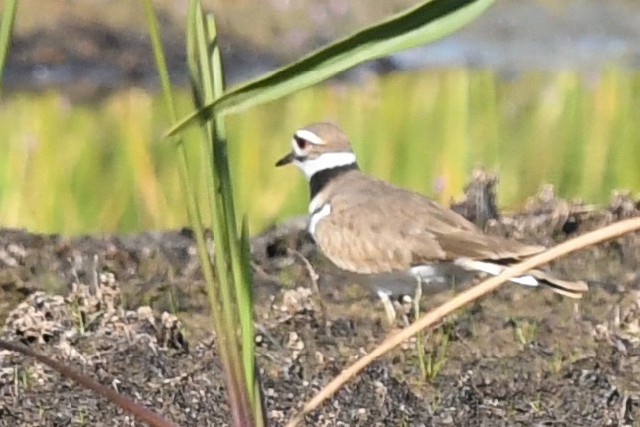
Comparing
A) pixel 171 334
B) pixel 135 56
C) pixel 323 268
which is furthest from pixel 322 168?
pixel 135 56

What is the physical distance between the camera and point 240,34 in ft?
25.1

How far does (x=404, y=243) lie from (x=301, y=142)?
104 cm

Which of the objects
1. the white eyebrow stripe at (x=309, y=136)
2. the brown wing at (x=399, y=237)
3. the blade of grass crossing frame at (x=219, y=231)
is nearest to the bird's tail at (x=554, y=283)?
the brown wing at (x=399, y=237)

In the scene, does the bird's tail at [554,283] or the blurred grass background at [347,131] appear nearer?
the bird's tail at [554,283]

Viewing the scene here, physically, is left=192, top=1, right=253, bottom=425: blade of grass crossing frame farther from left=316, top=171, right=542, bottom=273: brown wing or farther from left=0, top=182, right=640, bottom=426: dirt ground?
left=316, top=171, right=542, bottom=273: brown wing

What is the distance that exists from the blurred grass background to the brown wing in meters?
0.72

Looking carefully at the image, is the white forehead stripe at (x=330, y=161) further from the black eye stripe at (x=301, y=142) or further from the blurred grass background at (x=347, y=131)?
the blurred grass background at (x=347, y=131)

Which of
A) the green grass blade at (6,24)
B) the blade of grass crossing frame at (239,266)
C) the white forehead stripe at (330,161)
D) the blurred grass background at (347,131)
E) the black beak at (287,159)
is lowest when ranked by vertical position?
the blurred grass background at (347,131)

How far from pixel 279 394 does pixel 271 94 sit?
5.08ft

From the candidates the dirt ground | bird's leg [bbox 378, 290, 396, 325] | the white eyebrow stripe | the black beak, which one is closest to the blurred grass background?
the black beak

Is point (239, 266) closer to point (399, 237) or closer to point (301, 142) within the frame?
point (399, 237)

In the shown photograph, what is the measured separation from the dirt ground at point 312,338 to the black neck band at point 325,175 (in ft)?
0.80

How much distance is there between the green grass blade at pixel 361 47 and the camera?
1.66 meters

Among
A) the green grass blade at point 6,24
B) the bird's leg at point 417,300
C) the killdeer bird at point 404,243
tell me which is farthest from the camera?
the killdeer bird at point 404,243
